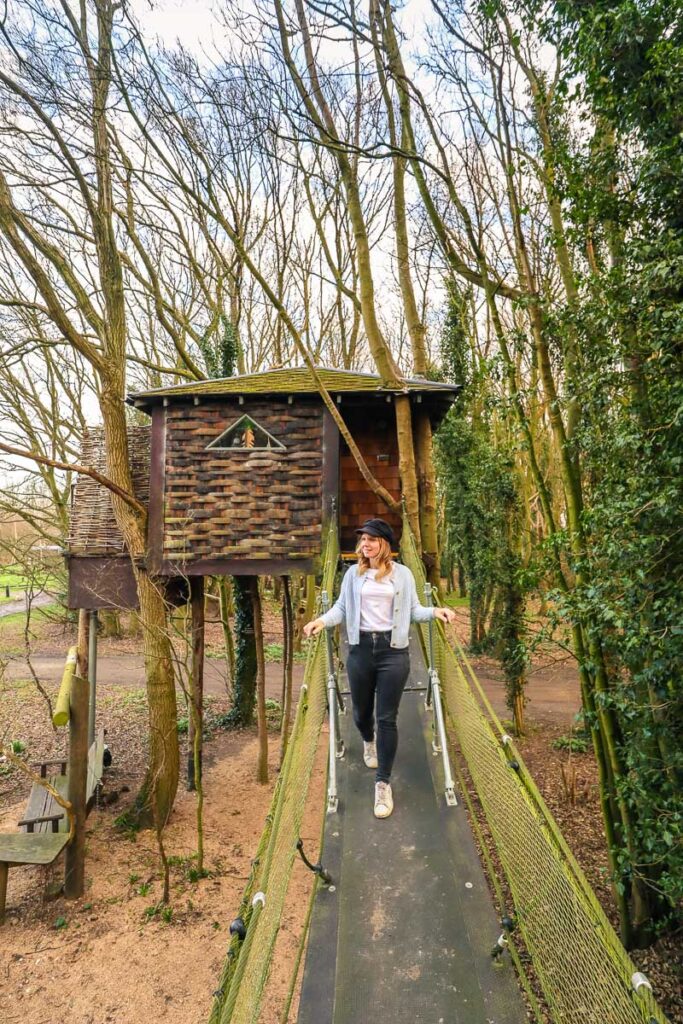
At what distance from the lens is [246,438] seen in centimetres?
572

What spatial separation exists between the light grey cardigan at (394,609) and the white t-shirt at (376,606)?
0.02m

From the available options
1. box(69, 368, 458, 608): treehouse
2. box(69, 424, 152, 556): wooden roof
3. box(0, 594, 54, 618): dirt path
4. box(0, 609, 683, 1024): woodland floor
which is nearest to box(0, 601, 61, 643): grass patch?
box(0, 594, 54, 618): dirt path

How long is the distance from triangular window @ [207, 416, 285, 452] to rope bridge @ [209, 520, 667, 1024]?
332cm

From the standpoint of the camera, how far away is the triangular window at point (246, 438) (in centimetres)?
A: 552

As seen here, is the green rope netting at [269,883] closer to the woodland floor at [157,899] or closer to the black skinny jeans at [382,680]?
the black skinny jeans at [382,680]

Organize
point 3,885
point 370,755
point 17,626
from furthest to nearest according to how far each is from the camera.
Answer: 1. point 17,626
2. point 3,885
3. point 370,755

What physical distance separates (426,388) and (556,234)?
1.72m

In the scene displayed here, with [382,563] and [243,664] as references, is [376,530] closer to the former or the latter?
[382,563]

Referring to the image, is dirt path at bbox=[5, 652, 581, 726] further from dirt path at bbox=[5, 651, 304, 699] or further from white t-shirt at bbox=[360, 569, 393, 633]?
white t-shirt at bbox=[360, 569, 393, 633]

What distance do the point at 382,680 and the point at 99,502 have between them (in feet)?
16.7

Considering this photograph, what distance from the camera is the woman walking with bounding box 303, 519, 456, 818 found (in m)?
2.53

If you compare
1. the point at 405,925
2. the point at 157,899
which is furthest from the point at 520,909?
the point at 157,899

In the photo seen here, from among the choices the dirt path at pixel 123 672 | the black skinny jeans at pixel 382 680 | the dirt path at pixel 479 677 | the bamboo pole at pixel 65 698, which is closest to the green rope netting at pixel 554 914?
→ the black skinny jeans at pixel 382 680

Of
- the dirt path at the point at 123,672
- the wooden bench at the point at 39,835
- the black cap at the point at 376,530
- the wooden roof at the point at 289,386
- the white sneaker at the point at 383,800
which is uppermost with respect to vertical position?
the wooden roof at the point at 289,386
